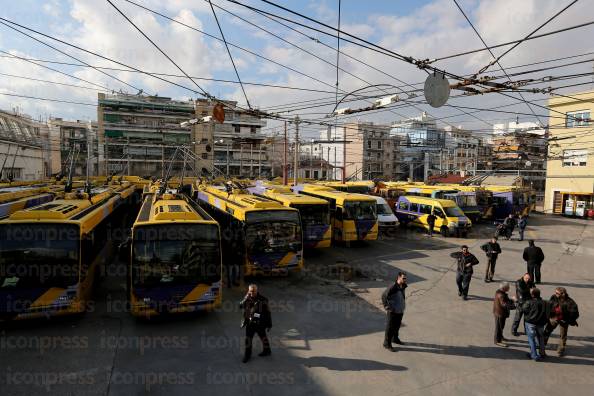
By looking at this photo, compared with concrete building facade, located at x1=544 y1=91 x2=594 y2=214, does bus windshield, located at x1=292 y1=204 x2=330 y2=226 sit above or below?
below

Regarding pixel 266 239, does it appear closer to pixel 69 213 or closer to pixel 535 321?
pixel 69 213

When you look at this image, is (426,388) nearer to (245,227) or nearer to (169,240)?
(169,240)

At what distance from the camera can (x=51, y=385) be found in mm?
6301

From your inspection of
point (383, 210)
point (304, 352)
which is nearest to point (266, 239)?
point (304, 352)

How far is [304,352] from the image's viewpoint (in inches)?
299

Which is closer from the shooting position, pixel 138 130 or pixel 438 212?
pixel 438 212

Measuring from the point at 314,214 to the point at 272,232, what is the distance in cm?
335

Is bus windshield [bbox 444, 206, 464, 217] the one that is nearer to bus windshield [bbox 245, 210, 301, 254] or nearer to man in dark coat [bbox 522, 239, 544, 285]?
man in dark coat [bbox 522, 239, 544, 285]

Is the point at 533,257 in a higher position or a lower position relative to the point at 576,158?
lower

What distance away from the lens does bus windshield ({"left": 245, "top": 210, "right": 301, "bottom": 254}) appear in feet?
39.2

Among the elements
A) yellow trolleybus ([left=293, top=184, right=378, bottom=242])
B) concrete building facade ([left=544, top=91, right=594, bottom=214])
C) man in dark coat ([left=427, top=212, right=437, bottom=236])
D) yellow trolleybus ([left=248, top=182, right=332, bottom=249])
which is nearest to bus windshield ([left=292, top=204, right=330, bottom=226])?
yellow trolleybus ([left=248, top=182, right=332, bottom=249])

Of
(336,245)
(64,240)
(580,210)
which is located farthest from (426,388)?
(580,210)

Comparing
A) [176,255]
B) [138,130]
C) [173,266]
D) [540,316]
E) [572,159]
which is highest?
[138,130]

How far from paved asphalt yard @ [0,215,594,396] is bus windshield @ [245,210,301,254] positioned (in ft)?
4.10
